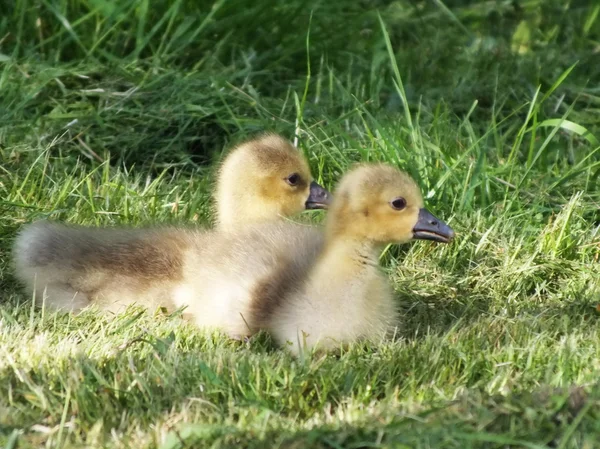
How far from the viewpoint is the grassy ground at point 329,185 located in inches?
119

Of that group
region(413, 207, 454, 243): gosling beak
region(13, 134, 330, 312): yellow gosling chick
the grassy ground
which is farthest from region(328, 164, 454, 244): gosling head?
region(13, 134, 330, 312): yellow gosling chick

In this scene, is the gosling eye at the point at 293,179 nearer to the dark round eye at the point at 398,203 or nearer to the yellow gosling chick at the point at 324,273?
the yellow gosling chick at the point at 324,273

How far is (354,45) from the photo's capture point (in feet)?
20.2

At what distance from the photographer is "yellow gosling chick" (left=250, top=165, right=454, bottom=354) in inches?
141

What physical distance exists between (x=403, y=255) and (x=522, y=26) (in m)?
2.88

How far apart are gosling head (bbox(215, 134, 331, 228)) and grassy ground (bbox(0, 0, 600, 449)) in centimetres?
36

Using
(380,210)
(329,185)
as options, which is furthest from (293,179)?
(380,210)

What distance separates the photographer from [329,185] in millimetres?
4723

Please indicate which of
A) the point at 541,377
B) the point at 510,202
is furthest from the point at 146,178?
the point at 541,377

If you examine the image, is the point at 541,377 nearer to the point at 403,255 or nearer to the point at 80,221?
the point at 403,255

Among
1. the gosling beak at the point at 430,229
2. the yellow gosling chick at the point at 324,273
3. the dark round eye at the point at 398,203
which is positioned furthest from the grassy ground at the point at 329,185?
the dark round eye at the point at 398,203

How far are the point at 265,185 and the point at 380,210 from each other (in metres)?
0.66

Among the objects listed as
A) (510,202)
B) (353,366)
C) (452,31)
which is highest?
(452,31)

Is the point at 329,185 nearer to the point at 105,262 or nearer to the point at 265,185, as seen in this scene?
the point at 265,185
